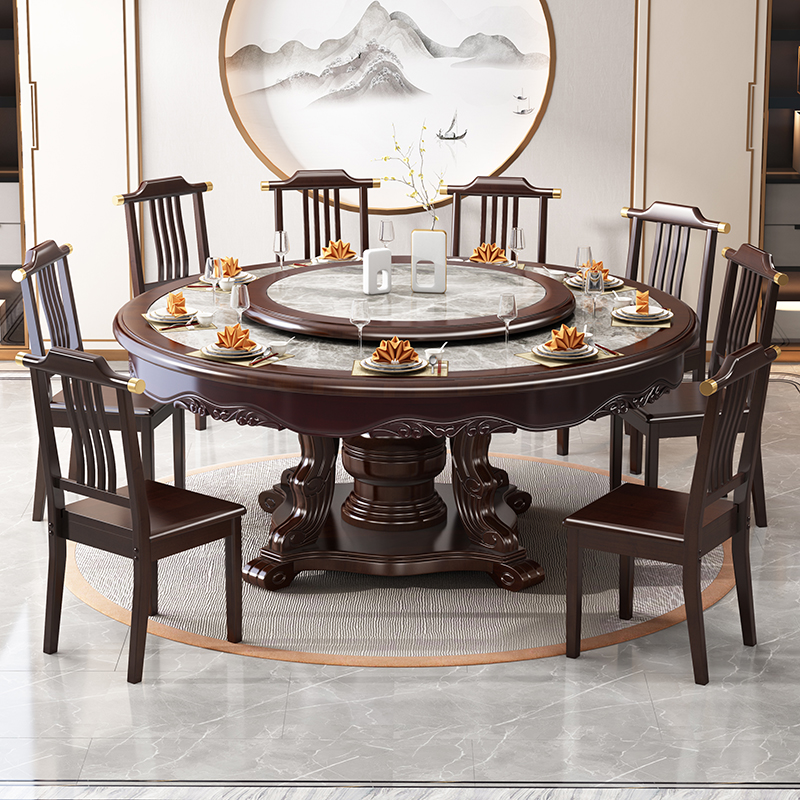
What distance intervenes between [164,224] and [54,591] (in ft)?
7.83

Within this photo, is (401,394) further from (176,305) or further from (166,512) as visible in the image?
(176,305)

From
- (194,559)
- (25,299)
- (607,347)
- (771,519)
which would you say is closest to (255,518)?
(194,559)

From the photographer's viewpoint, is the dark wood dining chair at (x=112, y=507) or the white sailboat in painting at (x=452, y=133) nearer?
the dark wood dining chair at (x=112, y=507)

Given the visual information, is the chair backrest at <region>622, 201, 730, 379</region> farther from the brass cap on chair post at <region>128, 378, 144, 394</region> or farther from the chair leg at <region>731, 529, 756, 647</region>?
the brass cap on chair post at <region>128, 378, 144, 394</region>

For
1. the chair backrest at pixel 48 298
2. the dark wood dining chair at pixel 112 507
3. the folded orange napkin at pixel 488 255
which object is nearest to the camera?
the dark wood dining chair at pixel 112 507

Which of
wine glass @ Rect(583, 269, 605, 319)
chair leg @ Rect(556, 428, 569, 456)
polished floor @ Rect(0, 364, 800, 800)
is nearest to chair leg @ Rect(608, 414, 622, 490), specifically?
wine glass @ Rect(583, 269, 605, 319)

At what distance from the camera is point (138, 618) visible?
3.06m

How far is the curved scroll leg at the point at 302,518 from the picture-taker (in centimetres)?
372

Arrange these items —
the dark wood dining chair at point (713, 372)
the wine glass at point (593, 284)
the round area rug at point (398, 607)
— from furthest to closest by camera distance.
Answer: the dark wood dining chair at point (713, 372), the wine glass at point (593, 284), the round area rug at point (398, 607)

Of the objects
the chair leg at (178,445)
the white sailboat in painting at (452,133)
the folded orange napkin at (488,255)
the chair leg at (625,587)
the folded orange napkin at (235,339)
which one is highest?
the white sailboat in painting at (452,133)

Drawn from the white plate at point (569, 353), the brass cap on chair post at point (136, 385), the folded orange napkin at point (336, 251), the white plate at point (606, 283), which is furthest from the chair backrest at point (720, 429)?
the folded orange napkin at point (336, 251)

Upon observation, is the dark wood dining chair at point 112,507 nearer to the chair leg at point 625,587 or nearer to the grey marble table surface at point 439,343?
the grey marble table surface at point 439,343

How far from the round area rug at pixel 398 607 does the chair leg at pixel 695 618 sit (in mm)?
323

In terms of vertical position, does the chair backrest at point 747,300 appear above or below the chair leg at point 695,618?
above
